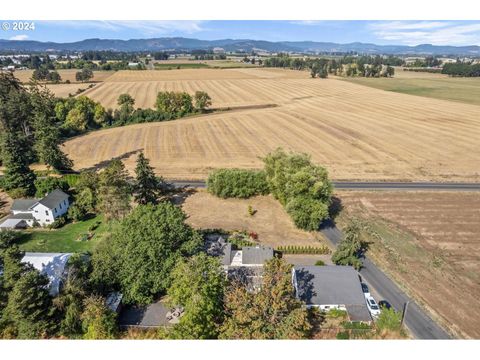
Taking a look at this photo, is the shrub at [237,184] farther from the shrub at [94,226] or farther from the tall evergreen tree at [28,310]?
the tall evergreen tree at [28,310]

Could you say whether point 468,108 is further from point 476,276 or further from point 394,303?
point 394,303

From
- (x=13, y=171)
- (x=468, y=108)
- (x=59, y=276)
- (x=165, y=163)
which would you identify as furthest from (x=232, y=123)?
(x=468, y=108)

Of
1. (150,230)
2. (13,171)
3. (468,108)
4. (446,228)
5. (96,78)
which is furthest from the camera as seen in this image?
(96,78)

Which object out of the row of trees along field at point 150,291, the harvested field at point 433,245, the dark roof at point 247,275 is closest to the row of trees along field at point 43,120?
the row of trees along field at point 150,291

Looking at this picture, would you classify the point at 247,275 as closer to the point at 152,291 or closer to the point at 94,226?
the point at 152,291

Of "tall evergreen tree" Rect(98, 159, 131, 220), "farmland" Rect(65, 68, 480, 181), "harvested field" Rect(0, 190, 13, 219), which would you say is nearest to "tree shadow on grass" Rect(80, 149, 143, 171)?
"farmland" Rect(65, 68, 480, 181)

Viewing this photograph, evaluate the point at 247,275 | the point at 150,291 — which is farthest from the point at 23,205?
the point at 247,275

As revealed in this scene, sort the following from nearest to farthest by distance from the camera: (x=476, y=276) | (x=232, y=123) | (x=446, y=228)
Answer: (x=476, y=276)
(x=446, y=228)
(x=232, y=123)

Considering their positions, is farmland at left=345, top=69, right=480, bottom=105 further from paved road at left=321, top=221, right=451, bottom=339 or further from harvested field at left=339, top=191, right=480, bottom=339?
paved road at left=321, top=221, right=451, bottom=339
